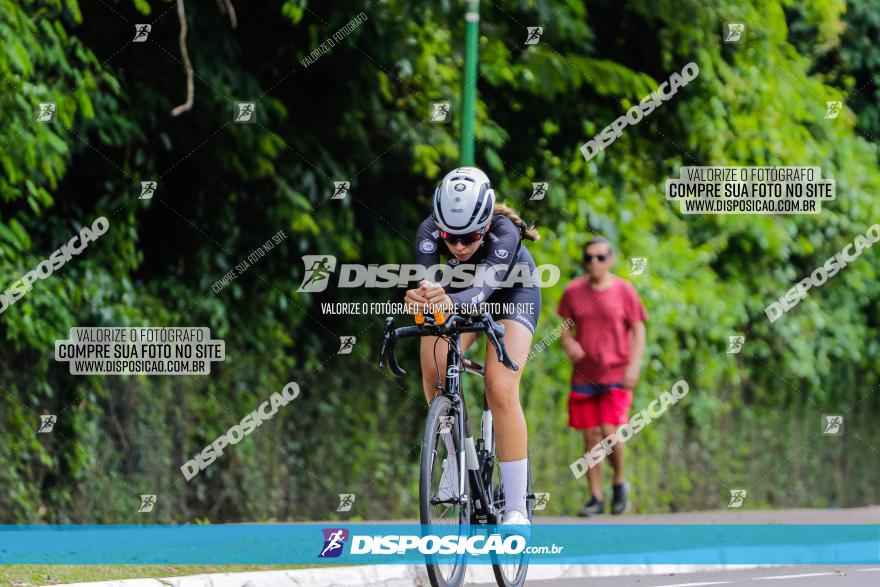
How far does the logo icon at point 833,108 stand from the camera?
16.9 m

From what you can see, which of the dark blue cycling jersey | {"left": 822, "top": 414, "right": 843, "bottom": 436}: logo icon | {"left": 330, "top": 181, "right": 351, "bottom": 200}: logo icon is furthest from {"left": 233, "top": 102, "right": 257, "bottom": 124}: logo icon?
{"left": 822, "top": 414, "right": 843, "bottom": 436}: logo icon

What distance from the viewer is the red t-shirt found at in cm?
1144

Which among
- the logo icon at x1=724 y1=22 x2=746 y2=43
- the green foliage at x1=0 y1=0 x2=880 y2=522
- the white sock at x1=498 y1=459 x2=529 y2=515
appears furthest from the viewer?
the logo icon at x1=724 y1=22 x2=746 y2=43

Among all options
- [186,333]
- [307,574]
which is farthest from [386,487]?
[307,574]

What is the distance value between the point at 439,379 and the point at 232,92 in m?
5.53

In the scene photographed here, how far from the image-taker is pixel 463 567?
6934 millimetres

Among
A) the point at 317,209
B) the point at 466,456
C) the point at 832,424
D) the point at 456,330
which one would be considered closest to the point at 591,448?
the point at 317,209

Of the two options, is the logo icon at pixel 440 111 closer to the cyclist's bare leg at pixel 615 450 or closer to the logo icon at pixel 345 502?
the cyclist's bare leg at pixel 615 450

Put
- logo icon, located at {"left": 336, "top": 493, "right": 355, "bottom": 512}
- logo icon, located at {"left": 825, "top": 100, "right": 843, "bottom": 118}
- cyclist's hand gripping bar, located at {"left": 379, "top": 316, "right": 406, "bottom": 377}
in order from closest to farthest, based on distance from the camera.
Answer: cyclist's hand gripping bar, located at {"left": 379, "top": 316, "right": 406, "bottom": 377}
logo icon, located at {"left": 336, "top": 493, "right": 355, "bottom": 512}
logo icon, located at {"left": 825, "top": 100, "right": 843, "bottom": 118}

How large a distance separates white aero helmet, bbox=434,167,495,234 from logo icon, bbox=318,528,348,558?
2.32 m

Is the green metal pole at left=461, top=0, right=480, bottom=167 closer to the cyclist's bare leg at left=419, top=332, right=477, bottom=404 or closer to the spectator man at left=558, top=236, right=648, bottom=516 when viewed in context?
the spectator man at left=558, top=236, right=648, bottom=516

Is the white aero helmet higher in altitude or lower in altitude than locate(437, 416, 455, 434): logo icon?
higher

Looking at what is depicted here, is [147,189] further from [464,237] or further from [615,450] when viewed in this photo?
[464,237]

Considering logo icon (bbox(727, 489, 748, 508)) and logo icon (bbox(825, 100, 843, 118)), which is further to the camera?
logo icon (bbox(825, 100, 843, 118))
